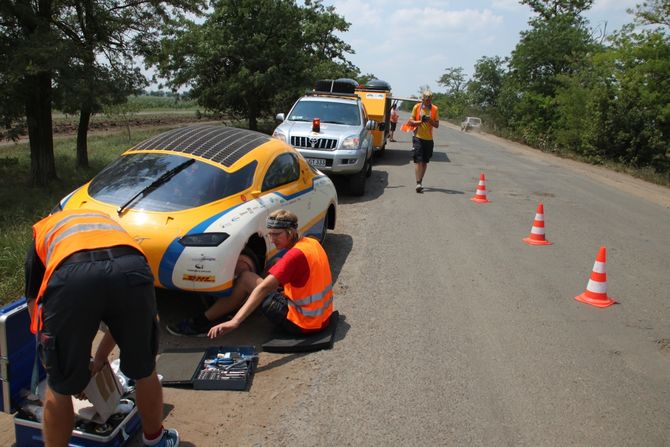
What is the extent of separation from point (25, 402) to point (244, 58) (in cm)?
2009

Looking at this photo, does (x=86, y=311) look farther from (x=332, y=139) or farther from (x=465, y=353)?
(x=332, y=139)

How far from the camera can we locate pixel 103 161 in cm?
1625

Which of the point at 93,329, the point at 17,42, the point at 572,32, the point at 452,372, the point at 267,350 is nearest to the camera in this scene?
the point at 93,329

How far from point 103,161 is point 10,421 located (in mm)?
14308

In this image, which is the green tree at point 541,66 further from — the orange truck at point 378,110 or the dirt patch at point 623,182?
the orange truck at point 378,110

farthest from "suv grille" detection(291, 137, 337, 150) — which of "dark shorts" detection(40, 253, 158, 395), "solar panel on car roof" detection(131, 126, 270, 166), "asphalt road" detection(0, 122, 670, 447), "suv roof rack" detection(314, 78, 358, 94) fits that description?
"dark shorts" detection(40, 253, 158, 395)

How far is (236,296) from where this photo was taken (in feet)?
14.6

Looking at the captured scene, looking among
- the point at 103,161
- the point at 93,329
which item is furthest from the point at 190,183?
the point at 103,161

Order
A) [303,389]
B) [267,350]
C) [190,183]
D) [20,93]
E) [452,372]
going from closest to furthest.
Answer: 1. [303,389]
2. [452,372]
3. [267,350]
4. [190,183]
5. [20,93]

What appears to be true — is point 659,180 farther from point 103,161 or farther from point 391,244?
point 103,161

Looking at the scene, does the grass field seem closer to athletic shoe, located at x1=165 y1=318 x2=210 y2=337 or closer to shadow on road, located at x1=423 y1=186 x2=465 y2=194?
athletic shoe, located at x1=165 y1=318 x2=210 y2=337

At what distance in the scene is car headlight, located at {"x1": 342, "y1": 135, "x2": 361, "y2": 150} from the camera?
34.8ft

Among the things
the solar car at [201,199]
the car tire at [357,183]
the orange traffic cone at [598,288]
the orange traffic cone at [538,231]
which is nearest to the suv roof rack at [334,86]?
the car tire at [357,183]

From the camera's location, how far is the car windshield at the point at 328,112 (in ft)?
39.3
